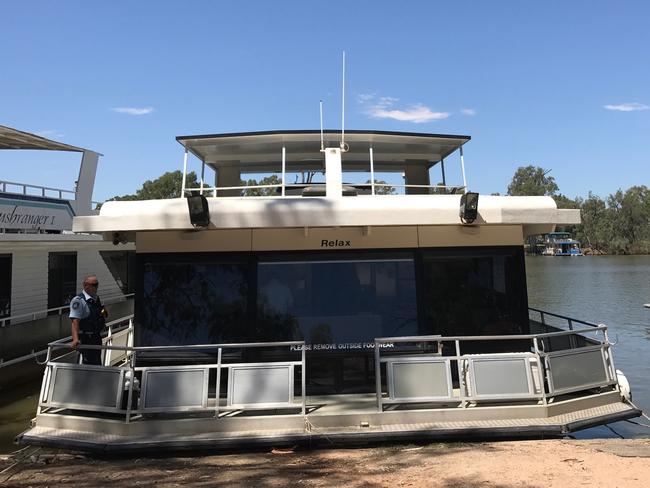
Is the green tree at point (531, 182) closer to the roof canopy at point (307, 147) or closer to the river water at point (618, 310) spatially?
the river water at point (618, 310)

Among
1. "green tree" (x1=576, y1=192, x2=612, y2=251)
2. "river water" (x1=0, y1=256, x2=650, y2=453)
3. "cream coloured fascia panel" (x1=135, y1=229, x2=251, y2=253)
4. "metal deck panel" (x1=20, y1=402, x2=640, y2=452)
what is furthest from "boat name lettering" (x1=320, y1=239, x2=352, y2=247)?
"green tree" (x1=576, y1=192, x2=612, y2=251)

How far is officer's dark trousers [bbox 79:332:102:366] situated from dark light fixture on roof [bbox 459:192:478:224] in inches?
197

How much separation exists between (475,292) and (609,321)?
1803 cm

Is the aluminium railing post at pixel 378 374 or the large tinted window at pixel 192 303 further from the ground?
the large tinted window at pixel 192 303

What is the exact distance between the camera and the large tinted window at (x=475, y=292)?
671 cm

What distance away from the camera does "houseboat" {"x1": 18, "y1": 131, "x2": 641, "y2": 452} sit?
5.45 metres

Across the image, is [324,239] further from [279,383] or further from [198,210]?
[279,383]

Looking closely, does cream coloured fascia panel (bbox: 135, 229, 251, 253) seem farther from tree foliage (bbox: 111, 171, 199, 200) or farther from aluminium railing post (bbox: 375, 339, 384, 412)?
tree foliage (bbox: 111, 171, 199, 200)

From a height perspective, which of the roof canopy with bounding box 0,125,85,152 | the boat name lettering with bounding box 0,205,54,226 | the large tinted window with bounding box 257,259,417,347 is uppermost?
the roof canopy with bounding box 0,125,85,152

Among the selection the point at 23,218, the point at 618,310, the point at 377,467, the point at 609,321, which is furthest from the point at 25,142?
the point at 618,310

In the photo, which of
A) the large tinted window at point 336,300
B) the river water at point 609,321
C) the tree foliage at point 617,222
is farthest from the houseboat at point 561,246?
the large tinted window at point 336,300

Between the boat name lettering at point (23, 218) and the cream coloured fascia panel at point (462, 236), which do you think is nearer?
the cream coloured fascia panel at point (462, 236)

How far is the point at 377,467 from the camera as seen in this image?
4.63 meters

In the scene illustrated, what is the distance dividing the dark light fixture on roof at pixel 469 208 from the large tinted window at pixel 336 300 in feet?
3.32
